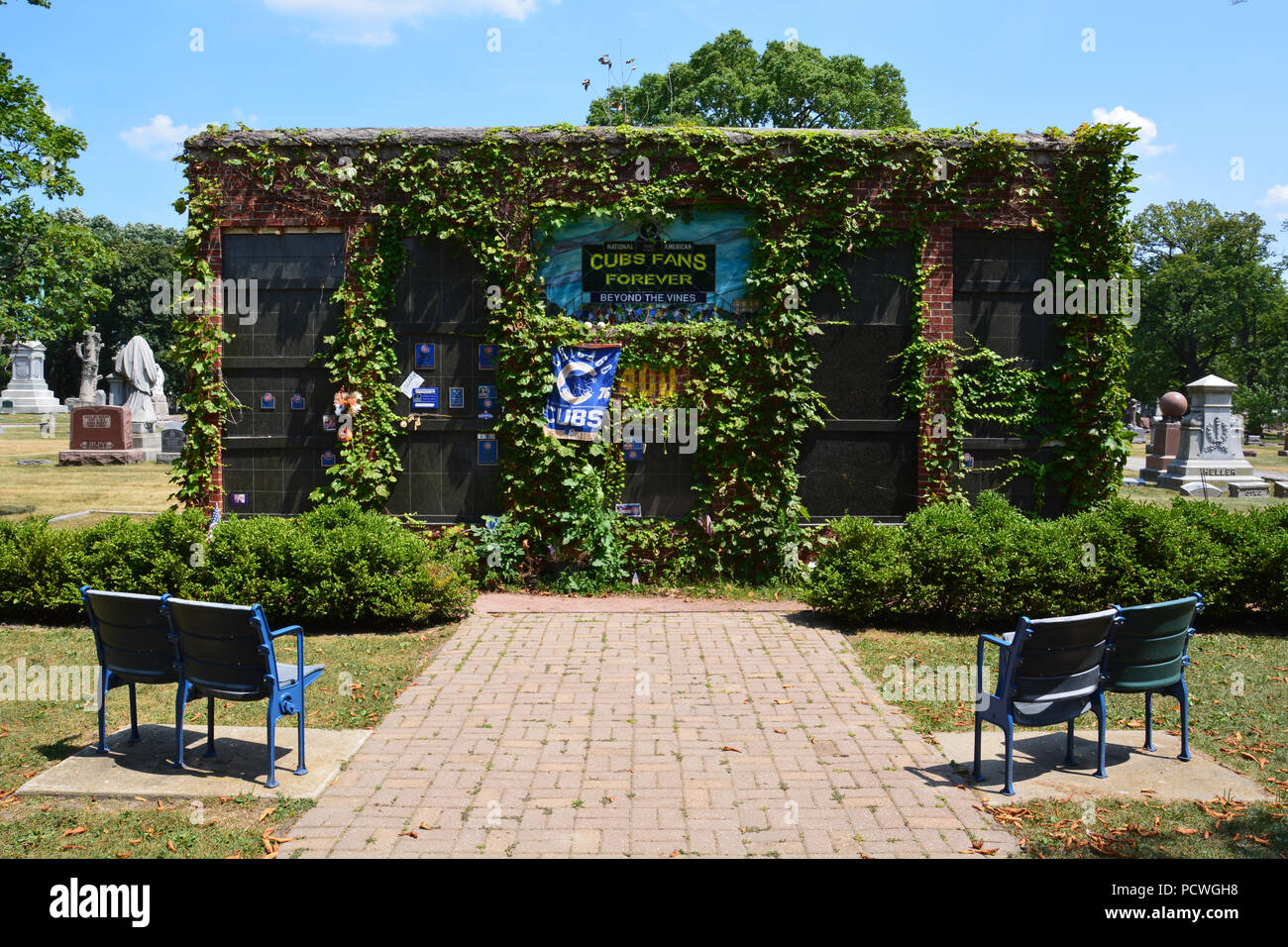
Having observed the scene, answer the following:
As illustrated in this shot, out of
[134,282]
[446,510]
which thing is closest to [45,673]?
[446,510]

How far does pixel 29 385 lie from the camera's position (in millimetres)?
49562

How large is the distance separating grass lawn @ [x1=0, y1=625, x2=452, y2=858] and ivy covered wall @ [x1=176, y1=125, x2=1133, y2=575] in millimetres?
2786

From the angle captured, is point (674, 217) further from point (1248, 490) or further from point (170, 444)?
point (170, 444)

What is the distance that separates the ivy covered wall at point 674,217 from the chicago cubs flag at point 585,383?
15 centimetres

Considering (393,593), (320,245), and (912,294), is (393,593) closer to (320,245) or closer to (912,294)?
(320,245)

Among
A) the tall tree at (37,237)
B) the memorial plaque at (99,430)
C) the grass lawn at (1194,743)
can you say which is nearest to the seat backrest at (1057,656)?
the grass lawn at (1194,743)

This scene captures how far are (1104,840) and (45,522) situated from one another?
9255 mm

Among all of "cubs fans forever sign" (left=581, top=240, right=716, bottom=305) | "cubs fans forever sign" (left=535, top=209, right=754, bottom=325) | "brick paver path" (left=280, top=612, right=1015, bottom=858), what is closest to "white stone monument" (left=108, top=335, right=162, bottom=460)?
"cubs fans forever sign" (left=535, top=209, right=754, bottom=325)

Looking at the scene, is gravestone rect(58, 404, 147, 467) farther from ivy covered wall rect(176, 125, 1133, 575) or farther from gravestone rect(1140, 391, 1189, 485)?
gravestone rect(1140, 391, 1189, 485)

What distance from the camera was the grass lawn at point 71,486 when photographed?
17031mm

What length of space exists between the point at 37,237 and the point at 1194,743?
61.1 feet

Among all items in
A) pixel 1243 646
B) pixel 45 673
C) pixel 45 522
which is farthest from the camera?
pixel 45 522

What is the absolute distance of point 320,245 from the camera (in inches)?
416

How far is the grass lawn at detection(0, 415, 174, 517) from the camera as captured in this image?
17.0m
